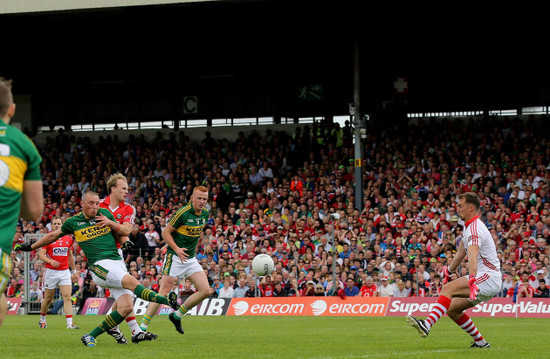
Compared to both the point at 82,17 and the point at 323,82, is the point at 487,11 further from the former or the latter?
the point at 82,17

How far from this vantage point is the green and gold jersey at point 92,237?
12305 mm

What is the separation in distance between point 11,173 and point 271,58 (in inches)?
1366

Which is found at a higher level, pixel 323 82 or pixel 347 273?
pixel 323 82

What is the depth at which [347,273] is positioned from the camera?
24875 millimetres

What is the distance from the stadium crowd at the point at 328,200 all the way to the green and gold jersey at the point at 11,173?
18184mm

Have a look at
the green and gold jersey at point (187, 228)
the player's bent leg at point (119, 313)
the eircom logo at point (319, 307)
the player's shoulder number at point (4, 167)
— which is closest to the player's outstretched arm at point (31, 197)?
the player's shoulder number at point (4, 167)

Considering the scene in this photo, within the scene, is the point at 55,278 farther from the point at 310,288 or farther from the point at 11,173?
the point at 11,173

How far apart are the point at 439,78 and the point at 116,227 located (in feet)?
88.0

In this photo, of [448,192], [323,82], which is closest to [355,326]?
[448,192]

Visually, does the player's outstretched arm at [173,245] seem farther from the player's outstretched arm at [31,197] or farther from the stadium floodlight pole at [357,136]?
the stadium floodlight pole at [357,136]

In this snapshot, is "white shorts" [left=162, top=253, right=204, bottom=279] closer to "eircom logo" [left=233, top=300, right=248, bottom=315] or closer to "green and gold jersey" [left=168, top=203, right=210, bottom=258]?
"green and gold jersey" [left=168, top=203, right=210, bottom=258]

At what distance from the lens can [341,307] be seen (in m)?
24.0

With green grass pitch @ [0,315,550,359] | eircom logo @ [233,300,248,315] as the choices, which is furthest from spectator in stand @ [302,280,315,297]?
green grass pitch @ [0,315,550,359]

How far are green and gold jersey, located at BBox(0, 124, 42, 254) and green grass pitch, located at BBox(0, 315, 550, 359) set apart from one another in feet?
15.8
